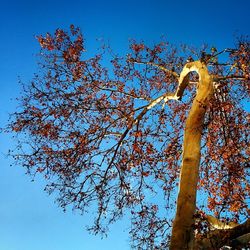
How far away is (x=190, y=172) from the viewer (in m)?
7.48

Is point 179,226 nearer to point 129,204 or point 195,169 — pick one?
point 195,169

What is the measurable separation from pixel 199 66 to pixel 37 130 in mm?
6290

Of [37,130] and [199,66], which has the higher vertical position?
[199,66]

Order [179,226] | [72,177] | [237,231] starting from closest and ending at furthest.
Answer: [179,226]
[237,231]
[72,177]

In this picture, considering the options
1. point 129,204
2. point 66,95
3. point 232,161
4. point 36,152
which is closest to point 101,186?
point 129,204

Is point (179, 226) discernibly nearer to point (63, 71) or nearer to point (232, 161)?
point (232, 161)

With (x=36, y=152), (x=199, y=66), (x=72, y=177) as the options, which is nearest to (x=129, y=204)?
(x=72, y=177)

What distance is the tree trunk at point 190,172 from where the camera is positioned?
6397 mm

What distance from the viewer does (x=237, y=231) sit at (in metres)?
7.25

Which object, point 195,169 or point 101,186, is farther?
point 101,186

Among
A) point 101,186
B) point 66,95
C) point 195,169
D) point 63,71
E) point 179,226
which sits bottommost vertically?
Answer: point 179,226

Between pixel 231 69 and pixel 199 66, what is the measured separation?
2.33m

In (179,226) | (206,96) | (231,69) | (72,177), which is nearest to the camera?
(179,226)

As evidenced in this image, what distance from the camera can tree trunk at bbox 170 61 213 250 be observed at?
6.40m
